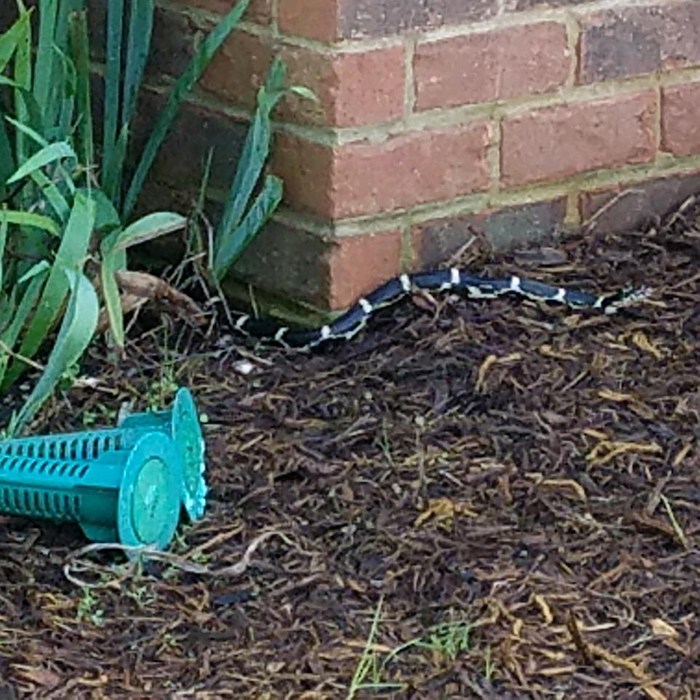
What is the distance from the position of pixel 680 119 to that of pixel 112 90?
1059mm

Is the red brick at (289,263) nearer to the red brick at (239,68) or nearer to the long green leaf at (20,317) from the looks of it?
the red brick at (239,68)

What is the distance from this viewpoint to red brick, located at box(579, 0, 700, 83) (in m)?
3.22

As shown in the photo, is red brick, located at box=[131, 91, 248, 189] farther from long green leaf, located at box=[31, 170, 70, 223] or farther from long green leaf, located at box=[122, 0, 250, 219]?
long green leaf, located at box=[31, 170, 70, 223]

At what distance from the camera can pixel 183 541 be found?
249cm

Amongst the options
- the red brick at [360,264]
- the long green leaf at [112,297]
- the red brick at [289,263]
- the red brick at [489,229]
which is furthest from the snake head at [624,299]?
the long green leaf at [112,297]

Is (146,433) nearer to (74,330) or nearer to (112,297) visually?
(74,330)

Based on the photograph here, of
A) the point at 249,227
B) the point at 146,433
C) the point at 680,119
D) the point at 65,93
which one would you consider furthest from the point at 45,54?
the point at 680,119

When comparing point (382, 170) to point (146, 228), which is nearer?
point (146, 228)

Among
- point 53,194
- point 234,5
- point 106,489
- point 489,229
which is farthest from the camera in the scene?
point 489,229

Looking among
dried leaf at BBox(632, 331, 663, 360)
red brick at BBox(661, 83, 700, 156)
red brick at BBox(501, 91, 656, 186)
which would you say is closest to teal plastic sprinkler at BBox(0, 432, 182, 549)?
dried leaf at BBox(632, 331, 663, 360)

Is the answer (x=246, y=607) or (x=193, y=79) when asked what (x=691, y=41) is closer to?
(x=193, y=79)

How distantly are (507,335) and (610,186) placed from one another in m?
0.50

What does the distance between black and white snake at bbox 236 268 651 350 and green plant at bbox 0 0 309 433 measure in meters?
0.16

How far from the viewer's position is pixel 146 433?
245 cm
